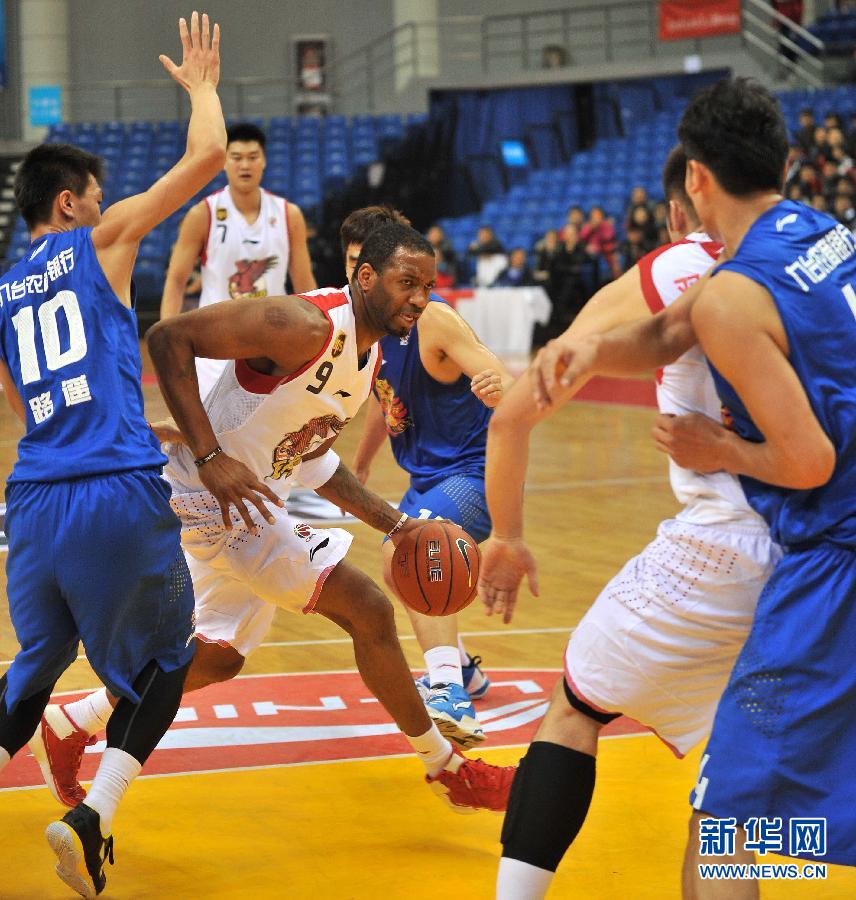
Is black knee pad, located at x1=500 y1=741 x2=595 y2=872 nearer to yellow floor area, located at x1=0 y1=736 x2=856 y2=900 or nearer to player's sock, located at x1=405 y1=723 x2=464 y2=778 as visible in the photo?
yellow floor area, located at x1=0 y1=736 x2=856 y2=900

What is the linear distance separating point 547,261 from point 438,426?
14823 millimetres

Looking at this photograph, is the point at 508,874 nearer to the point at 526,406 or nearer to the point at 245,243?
the point at 526,406

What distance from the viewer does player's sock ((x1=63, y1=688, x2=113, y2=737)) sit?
4.12m

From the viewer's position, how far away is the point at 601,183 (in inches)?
870

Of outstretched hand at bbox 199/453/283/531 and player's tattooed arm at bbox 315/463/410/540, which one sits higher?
outstretched hand at bbox 199/453/283/531

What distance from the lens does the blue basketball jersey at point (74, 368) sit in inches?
137

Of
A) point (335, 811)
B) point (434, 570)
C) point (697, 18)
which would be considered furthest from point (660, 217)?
point (335, 811)

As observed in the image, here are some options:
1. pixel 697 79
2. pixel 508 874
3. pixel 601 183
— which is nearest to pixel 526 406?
pixel 508 874

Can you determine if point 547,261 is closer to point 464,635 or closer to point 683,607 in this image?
point 464,635

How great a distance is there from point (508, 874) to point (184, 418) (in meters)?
1.47

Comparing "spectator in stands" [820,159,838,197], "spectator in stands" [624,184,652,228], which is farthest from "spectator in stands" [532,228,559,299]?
"spectator in stands" [820,159,838,197]

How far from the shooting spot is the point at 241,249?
7895 mm

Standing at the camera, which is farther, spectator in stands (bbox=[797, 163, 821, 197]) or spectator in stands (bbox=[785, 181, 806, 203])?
spectator in stands (bbox=[785, 181, 806, 203])

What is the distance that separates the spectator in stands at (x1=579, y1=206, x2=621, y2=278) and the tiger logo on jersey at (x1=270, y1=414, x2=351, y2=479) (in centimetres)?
1549
